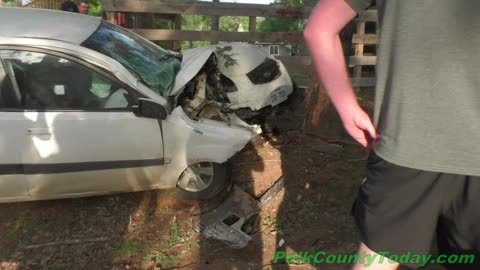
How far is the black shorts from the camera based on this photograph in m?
1.30

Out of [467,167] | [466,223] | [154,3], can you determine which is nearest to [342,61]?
[467,167]

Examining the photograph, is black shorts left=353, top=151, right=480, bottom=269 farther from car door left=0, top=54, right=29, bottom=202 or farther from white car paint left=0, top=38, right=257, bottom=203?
car door left=0, top=54, right=29, bottom=202

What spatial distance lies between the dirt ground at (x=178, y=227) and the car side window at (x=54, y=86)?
3.21 ft

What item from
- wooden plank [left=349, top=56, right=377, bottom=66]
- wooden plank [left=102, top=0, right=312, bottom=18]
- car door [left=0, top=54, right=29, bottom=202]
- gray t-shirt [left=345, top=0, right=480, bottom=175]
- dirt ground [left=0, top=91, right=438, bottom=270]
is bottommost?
dirt ground [left=0, top=91, right=438, bottom=270]

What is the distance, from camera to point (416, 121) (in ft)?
4.22

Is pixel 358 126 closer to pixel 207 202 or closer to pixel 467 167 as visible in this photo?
pixel 467 167

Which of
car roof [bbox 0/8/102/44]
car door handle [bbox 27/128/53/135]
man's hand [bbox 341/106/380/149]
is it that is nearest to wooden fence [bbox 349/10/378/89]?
car roof [bbox 0/8/102/44]

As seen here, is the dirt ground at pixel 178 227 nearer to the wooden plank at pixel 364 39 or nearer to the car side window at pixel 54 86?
the car side window at pixel 54 86

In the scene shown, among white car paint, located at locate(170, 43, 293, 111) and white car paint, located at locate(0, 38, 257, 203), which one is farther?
white car paint, located at locate(170, 43, 293, 111)

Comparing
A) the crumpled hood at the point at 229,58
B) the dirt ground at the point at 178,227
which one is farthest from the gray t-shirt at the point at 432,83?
the crumpled hood at the point at 229,58

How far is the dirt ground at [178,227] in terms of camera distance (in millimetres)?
3305

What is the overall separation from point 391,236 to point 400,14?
2.14ft

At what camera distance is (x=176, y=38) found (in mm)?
7090

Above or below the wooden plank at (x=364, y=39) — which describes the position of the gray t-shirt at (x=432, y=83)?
above
